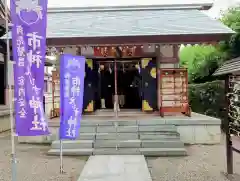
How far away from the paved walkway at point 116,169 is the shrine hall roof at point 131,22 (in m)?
4.02

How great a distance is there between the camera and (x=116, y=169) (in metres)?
6.98

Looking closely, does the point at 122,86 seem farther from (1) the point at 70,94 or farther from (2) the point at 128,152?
(1) the point at 70,94

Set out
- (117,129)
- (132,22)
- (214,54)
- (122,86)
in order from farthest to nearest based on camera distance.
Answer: (214,54) < (122,86) < (132,22) < (117,129)

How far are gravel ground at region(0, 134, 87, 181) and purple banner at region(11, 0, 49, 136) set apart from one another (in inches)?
72.0

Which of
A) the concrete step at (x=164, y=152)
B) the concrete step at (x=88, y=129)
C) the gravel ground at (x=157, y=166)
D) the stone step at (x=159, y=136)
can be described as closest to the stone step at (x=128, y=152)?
the concrete step at (x=164, y=152)

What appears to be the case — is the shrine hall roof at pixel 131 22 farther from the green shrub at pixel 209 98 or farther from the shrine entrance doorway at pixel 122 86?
the green shrub at pixel 209 98

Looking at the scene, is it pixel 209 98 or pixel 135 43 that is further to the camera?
pixel 209 98

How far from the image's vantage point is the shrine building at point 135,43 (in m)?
10.3

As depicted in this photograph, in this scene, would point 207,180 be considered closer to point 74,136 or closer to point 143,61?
point 74,136

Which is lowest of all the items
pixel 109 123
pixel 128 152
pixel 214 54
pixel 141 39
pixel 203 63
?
pixel 128 152

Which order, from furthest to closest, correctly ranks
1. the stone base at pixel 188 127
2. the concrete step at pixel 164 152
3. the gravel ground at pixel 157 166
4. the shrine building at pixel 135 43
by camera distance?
the shrine building at pixel 135 43, the stone base at pixel 188 127, the concrete step at pixel 164 152, the gravel ground at pixel 157 166

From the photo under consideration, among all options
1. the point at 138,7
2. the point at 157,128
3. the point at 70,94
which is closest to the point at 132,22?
the point at 138,7

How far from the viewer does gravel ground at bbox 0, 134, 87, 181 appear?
6539 mm

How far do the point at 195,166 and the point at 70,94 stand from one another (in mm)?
3171
